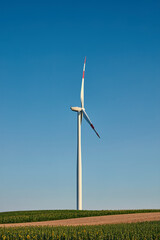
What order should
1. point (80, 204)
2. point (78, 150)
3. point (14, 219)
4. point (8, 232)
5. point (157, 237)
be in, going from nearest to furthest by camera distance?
1. point (157, 237)
2. point (8, 232)
3. point (14, 219)
4. point (80, 204)
5. point (78, 150)

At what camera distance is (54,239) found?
2333cm

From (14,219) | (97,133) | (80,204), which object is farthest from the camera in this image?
(97,133)

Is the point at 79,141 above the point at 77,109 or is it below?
below

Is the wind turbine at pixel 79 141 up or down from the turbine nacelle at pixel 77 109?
down

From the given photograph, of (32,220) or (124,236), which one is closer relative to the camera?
(124,236)

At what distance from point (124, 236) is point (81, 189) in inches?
1603

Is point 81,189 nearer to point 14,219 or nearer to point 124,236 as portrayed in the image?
point 14,219

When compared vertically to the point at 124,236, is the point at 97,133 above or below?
above

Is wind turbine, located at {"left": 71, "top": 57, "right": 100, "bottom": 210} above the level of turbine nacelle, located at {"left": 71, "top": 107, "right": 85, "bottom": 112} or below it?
below

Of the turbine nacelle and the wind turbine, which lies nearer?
the wind turbine

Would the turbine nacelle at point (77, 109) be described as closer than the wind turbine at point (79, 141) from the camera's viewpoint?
No

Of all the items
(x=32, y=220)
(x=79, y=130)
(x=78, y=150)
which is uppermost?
(x=79, y=130)

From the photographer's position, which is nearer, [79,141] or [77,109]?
[79,141]

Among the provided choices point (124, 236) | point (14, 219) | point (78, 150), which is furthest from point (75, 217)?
point (124, 236)
